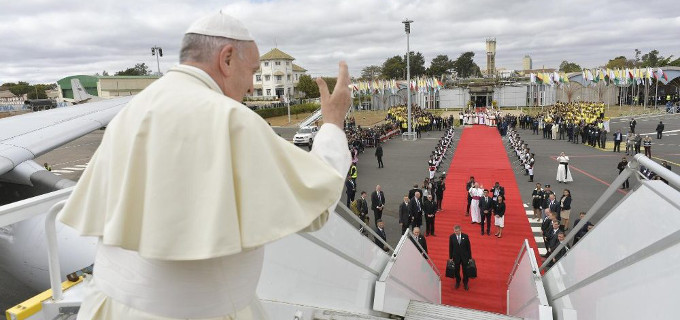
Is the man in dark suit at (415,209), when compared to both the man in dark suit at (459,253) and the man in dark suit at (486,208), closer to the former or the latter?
the man in dark suit at (486,208)

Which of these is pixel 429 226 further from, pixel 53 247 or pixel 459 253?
pixel 53 247

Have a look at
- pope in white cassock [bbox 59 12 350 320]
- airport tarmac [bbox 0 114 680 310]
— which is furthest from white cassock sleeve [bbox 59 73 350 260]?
airport tarmac [bbox 0 114 680 310]

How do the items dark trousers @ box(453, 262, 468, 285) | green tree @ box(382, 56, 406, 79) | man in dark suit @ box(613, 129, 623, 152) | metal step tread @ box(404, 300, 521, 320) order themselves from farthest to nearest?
1. green tree @ box(382, 56, 406, 79)
2. man in dark suit @ box(613, 129, 623, 152)
3. dark trousers @ box(453, 262, 468, 285)
4. metal step tread @ box(404, 300, 521, 320)

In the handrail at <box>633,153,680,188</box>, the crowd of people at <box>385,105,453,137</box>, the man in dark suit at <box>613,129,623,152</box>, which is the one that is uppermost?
the handrail at <box>633,153,680,188</box>

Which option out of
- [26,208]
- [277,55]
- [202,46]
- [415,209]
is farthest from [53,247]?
[277,55]

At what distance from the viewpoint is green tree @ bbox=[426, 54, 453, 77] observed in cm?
10706

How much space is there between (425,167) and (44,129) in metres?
17.9

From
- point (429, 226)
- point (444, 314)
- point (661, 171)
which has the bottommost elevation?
point (429, 226)

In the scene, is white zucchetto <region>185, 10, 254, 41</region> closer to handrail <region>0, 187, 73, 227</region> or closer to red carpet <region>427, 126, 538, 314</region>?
handrail <region>0, 187, 73, 227</region>

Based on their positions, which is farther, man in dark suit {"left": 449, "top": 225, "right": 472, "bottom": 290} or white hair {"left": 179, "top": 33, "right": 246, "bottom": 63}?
man in dark suit {"left": 449, "top": 225, "right": 472, "bottom": 290}

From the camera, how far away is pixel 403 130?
3953cm

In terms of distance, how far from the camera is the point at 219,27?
4.48ft

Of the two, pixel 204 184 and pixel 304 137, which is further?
pixel 304 137

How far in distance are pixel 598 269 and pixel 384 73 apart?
338ft
